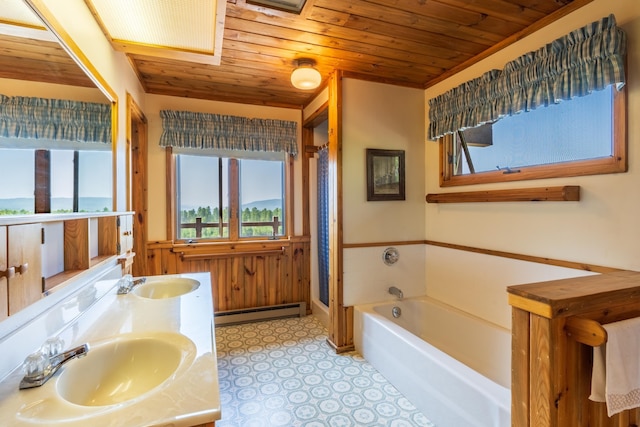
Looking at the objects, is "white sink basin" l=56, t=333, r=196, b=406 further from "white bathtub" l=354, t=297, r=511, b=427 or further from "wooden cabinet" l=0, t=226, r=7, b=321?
"white bathtub" l=354, t=297, r=511, b=427

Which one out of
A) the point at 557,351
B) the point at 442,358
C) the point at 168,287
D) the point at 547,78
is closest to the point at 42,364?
the point at 168,287

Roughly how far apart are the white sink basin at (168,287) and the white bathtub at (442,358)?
133 cm

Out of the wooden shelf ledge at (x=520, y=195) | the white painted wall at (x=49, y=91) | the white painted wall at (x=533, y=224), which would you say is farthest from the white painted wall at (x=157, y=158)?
the wooden shelf ledge at (x=520, y=195)

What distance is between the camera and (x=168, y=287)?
1841mm

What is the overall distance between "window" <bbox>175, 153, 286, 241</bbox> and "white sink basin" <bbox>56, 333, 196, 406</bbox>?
7.01 feet

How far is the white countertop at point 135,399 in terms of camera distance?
2.01ft

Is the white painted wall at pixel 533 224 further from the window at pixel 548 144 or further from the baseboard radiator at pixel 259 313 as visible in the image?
the baseboard radiator at pixel 259 313

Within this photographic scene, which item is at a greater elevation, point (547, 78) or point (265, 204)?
point (547, 78)

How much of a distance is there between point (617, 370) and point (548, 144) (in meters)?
1.33

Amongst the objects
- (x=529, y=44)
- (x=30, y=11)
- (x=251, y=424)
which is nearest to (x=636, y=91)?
(x=529, y=44)

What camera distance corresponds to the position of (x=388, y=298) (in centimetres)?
258

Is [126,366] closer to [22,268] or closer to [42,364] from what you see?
[42,364]

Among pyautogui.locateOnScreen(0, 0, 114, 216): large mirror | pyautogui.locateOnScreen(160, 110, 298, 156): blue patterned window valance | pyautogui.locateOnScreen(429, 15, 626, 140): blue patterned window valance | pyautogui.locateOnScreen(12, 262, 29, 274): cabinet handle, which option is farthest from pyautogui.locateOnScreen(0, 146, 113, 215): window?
pyautogui.locateOnScreen(429, 15, 626, 140): blue patterned window valance

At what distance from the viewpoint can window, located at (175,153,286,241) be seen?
300cm
